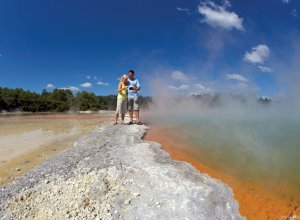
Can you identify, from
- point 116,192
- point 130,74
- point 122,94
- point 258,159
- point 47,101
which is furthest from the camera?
point 47,101

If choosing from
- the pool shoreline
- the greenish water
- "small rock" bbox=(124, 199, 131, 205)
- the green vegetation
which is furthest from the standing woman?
the green vegetation

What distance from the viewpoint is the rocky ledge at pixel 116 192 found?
376 centimetres

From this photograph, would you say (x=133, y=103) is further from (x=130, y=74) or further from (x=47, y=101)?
(x=47, y=101)

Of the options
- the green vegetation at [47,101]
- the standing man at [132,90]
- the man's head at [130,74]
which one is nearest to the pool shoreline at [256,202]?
the standing man at [132,90]

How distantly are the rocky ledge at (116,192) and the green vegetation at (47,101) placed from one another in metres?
42.7

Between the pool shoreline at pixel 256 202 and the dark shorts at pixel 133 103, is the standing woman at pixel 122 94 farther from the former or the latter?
the pool shoreline at pixel 256 202

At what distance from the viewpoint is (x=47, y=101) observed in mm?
71375

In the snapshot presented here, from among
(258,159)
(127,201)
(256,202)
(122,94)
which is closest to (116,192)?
(127,201)

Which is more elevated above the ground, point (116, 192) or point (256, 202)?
point (116, 192)

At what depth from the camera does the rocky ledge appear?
3764 millimetres

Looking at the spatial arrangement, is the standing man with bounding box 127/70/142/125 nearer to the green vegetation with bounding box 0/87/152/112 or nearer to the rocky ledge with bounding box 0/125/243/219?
the rocky ledge with bounding box 0/125/243/219

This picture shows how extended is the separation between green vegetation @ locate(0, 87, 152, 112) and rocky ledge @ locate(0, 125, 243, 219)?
42743mm

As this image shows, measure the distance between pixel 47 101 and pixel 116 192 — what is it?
72.0 m

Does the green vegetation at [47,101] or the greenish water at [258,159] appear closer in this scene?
the greenish water at [258,159]
